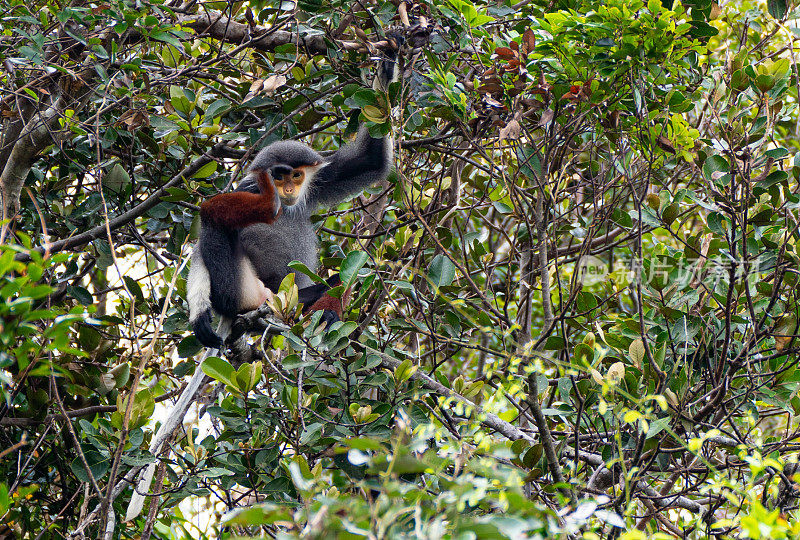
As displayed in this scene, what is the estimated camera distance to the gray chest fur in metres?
3.77

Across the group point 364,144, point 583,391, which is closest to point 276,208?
point 364,144

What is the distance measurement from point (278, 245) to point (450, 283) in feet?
4.96

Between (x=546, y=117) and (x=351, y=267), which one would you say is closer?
(x=546, y=117)

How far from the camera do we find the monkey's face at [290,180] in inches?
136

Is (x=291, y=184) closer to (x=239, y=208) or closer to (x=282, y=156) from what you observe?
(x=282, y=156)

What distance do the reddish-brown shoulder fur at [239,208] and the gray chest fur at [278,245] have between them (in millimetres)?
499

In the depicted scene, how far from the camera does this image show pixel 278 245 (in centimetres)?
377

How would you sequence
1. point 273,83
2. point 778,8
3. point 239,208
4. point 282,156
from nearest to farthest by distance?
1. point 778,8
2. point 273,83
3. point 239,208
4. point 282,156

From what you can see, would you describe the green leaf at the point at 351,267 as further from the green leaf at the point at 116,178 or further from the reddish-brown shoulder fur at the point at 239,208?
the green leaf at the point at 116,178

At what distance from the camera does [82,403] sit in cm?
308

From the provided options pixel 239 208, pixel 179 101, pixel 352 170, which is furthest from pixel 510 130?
pixel 352 170

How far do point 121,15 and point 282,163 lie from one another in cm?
98

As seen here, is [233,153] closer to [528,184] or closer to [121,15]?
[121,15]

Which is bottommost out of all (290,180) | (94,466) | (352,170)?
(94,466)
